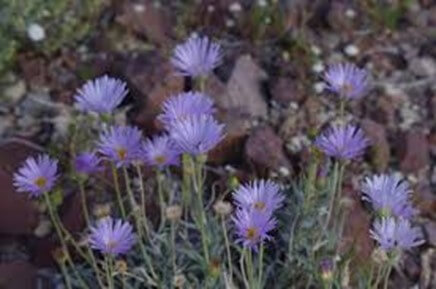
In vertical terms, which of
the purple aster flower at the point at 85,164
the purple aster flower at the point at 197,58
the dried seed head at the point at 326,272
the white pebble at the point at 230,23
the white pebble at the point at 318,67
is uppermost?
the white pebble at the point at 230,23

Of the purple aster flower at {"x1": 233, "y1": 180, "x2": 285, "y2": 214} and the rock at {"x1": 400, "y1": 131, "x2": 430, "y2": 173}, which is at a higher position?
the rock at {"x1": 400, "y1": 131, "x2": 430, "y2": 173}

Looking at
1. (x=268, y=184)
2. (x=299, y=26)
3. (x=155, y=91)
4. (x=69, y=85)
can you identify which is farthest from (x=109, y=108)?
Result: (x=299, y=26)

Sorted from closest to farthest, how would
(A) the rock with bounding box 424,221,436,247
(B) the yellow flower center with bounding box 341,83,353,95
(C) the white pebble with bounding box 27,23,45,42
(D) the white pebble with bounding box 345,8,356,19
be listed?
(B) the yellow flower center with bounding box 341,83,353,95
(A) the rock with bounding box 424,221,436,247
(C) the white pebble with bounding box 27,23,45,42
(D) the white pebble with bounding box 345,8,356,19

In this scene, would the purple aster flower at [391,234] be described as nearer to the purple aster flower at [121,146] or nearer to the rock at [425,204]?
the purple aster flower at [121,146]

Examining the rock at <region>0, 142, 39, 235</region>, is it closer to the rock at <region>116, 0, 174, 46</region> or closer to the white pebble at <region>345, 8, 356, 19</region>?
the rock at <region>116, 0, 174, 46</region>

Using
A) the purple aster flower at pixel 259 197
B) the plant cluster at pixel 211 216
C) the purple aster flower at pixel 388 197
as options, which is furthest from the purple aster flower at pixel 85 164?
the purple aster flower at pixel 388 197

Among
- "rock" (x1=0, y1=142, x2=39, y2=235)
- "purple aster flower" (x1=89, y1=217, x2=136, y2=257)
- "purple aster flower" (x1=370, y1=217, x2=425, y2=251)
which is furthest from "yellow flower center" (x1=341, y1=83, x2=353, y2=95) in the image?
"rock" (x1=0, y1=142, x2=39, y2=235)

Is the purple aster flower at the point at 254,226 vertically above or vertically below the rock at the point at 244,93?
below
